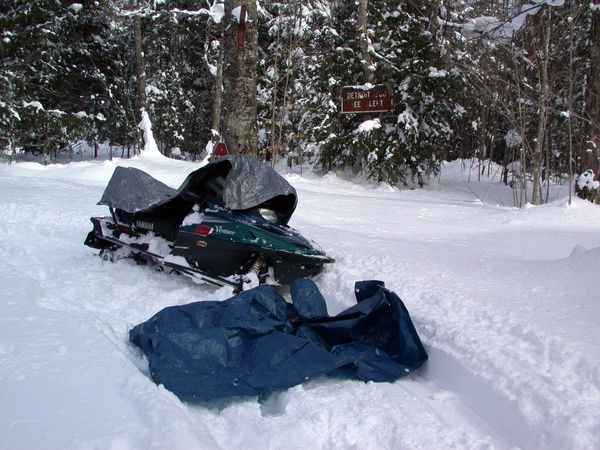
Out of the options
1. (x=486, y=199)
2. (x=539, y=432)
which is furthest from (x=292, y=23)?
(x=539, y=432)

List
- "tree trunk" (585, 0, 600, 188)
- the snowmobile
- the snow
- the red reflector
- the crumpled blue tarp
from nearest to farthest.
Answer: the crumpled blue tarp, the snowmobile, the red reflector, "tree trunk" (585, 0, 600, 188), the snow

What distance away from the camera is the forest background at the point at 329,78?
966cm

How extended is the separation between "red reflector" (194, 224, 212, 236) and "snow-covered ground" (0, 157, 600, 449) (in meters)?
0.54

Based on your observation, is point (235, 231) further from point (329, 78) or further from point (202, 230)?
point (329, 78)

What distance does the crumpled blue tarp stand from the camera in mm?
2844

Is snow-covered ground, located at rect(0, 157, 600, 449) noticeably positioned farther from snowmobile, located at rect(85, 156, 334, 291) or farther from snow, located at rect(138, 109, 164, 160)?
snow, located at rect(138, 109, 164, 160)

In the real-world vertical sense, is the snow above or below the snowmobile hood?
above

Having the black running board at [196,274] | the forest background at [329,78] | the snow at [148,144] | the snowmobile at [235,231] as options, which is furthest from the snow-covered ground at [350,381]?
the snow at [148,144]

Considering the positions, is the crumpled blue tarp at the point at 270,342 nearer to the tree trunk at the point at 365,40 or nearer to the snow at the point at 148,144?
the snow at the point at 148,144

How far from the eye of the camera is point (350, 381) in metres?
3.08

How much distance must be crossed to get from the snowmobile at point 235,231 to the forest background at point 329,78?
11.7ft

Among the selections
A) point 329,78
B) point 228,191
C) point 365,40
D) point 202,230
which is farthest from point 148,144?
point 228,191

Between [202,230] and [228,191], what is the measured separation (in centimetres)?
45

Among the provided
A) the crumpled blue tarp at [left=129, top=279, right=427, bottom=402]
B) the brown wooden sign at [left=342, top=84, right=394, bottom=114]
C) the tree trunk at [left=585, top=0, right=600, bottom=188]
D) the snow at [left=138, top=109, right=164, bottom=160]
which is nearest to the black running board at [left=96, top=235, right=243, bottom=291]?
the crumpled blue tarp at [left=129, top=279, right=427, bottom=402]
